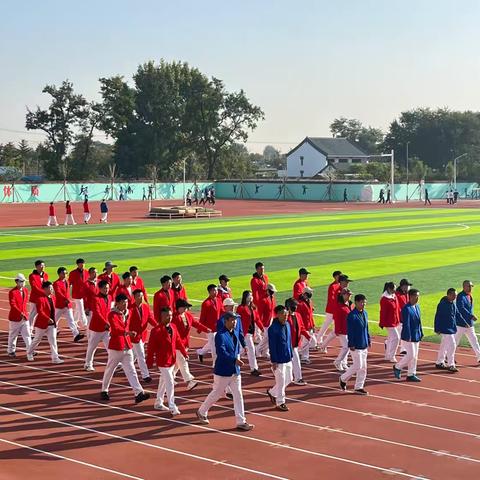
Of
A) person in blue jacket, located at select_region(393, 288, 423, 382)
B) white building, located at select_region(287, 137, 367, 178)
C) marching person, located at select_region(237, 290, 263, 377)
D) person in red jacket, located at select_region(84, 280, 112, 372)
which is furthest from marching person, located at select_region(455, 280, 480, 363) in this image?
white building, located at select_region(287, 137, 367, 178)

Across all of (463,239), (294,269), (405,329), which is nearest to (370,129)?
(463,239)

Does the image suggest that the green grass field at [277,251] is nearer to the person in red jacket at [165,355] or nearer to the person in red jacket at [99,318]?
the person in red jacket at [99,318]

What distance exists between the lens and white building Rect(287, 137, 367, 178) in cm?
13350

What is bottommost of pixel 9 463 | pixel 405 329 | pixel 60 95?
pixel 9 463

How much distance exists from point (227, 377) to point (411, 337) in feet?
15.1

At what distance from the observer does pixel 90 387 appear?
15.4 metres

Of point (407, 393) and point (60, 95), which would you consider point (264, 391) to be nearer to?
point (407, 393)

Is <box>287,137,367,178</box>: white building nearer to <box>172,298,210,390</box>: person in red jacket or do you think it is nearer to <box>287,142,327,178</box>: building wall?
<box>287,142,327,178</box>: building wall

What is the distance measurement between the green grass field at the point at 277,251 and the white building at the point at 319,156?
2920 inches

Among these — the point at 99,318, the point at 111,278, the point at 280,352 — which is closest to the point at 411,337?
the point at 280,352

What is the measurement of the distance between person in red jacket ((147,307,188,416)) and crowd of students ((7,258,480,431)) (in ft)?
0.05

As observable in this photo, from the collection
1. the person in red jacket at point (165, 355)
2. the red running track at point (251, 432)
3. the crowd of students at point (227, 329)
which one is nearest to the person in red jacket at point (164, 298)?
the crowd of students at point (227, 329)

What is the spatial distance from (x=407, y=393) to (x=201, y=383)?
3.82m

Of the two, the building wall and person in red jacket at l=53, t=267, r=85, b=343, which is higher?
the building wall
